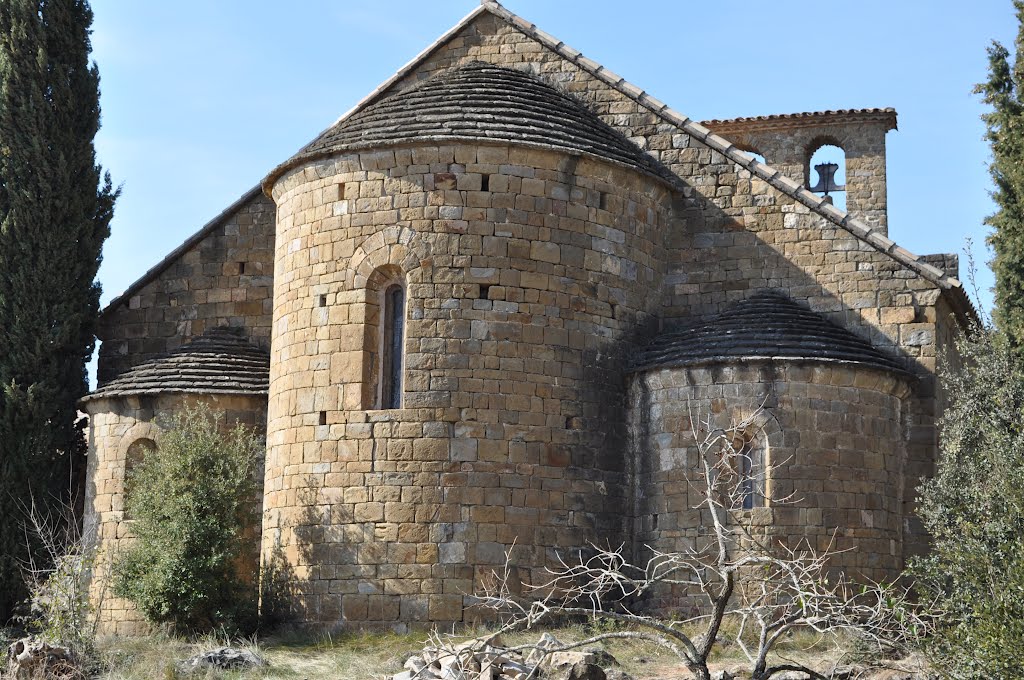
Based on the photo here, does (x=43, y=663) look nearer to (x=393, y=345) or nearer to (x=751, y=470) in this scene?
(x=393, y=345)

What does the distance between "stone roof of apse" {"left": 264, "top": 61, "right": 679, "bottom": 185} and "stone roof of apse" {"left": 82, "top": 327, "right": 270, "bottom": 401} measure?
2.36m

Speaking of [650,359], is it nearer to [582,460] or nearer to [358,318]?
[582,460]

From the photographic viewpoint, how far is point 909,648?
12.7 m

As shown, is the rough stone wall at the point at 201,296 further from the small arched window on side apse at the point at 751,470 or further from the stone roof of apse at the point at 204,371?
the small arched window on side apse at the point at 751,470

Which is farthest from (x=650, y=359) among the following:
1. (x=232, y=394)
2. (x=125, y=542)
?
(x=125, y=542)

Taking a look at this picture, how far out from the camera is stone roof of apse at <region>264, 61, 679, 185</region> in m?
17.0

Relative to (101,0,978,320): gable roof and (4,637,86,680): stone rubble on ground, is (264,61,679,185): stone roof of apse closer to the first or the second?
(101,0,978,320): gable roof

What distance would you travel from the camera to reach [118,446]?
18531 mm

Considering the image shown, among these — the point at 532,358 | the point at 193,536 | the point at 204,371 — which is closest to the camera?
the point at 193,536

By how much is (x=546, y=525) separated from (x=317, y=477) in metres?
2.58

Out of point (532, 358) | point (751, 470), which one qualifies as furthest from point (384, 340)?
point (751, 470)

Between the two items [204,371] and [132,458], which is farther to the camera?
[204,371]

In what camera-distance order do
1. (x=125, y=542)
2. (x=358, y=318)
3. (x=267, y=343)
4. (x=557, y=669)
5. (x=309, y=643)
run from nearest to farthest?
(x=557, y=669)
(x=309, y=643)
(x=358, y=318)
(x=125, y=542)
(x=267, y=343)

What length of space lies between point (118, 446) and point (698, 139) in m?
8.31
